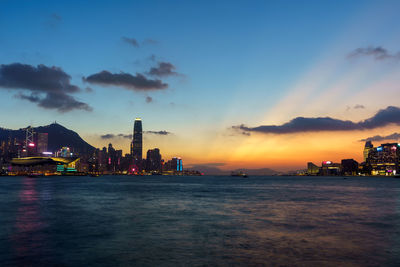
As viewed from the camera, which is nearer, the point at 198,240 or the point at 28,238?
the point at 198,240

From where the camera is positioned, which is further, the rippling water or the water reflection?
the water reflection

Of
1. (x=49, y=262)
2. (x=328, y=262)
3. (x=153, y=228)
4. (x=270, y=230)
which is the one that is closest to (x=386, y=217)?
(x=270, y=230)

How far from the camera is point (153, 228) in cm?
3088

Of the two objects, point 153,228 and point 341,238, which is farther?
point 153,228

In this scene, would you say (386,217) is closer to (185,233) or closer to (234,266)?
(185,233)

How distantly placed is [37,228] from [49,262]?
13923 millimetres

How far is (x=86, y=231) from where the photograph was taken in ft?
95.7

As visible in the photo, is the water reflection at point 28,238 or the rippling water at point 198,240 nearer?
the rippling water at point 198,240

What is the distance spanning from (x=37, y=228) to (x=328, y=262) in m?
26.1

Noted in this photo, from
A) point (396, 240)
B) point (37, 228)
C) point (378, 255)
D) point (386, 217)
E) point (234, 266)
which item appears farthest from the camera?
point (386, 217)

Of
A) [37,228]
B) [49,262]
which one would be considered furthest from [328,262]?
[37,228]

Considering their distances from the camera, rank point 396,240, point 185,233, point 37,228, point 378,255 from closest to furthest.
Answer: point 378,255 < point 396,240 < point 185,233 < point 37,228

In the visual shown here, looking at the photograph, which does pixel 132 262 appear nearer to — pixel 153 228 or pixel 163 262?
pixel 163 262

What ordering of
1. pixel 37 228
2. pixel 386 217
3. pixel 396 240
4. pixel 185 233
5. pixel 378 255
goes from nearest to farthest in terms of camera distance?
pixel 378 255 → pixel 396 240 → pixel 185 233 → pixel 37 228 → pixel 386 217
